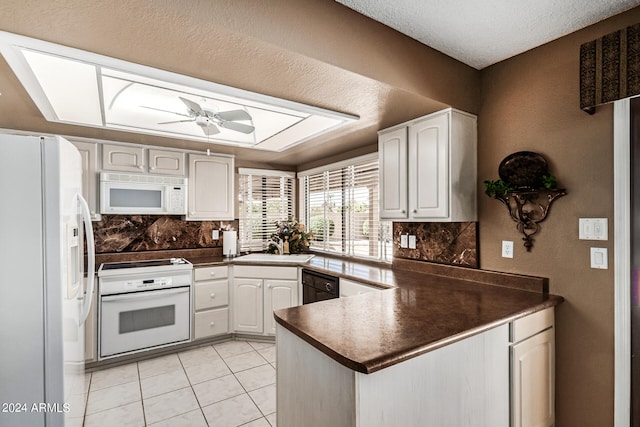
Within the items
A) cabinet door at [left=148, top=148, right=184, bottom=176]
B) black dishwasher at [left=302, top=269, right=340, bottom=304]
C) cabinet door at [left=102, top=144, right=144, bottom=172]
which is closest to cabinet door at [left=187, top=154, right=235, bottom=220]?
cabinet door at [left=148, top=148, right=184, bottom=176]

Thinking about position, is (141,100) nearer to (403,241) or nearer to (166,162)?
(166,162)

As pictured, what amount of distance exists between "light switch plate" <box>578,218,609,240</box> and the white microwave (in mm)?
3371

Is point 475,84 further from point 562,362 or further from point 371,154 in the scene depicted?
point 562,362

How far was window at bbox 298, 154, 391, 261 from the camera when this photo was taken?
326cm

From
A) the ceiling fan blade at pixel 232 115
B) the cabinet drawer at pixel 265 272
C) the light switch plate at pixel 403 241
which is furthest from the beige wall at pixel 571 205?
the cabinet drawer at pixel 265 272

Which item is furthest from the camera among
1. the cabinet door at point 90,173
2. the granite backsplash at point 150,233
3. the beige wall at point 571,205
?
the granite backsplash at point 150,233

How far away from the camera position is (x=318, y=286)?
3.01m

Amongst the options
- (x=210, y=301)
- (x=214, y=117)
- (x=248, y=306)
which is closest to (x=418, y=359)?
(x=214, y=117)

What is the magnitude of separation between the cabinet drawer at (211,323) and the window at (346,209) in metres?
1.44

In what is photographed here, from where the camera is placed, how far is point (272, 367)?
2.83 m

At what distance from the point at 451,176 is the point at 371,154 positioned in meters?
1.21

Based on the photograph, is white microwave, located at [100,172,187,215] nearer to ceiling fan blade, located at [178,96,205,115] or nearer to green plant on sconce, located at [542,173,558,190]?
ceiling fan blade, located at [178,96,205,115]

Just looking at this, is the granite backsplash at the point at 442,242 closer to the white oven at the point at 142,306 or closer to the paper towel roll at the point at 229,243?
the paper towel roll at the point at 229,243

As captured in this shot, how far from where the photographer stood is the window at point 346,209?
3261 mm
